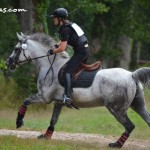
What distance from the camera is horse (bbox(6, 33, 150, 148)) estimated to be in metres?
13.8

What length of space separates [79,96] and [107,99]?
68 cm

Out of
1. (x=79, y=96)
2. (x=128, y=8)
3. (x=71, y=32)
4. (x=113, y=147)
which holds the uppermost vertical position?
(x=71, y=32)

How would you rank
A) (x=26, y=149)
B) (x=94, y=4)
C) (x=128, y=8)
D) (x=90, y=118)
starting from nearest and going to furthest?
(x=26, y=149) → (x=90, y=118) → (x=94, y=4) → (x=128, y=8)

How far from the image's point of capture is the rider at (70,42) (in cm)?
1388

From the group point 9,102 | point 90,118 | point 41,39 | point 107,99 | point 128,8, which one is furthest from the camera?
point 128,8

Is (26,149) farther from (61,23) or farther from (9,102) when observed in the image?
(9,102)

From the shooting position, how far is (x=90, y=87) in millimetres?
13922

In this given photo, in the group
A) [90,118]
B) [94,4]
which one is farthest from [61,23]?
[94,4]

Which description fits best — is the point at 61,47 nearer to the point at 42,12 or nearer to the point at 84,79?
the point at 84,79

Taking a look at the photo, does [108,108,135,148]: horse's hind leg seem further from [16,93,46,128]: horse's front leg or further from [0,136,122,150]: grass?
[16,93,46,128]: horse's front leg

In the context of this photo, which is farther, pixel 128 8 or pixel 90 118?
pixel 128 8

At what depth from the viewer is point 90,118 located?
22.5 metres

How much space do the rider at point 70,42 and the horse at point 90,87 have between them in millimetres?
296

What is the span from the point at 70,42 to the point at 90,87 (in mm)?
1148
